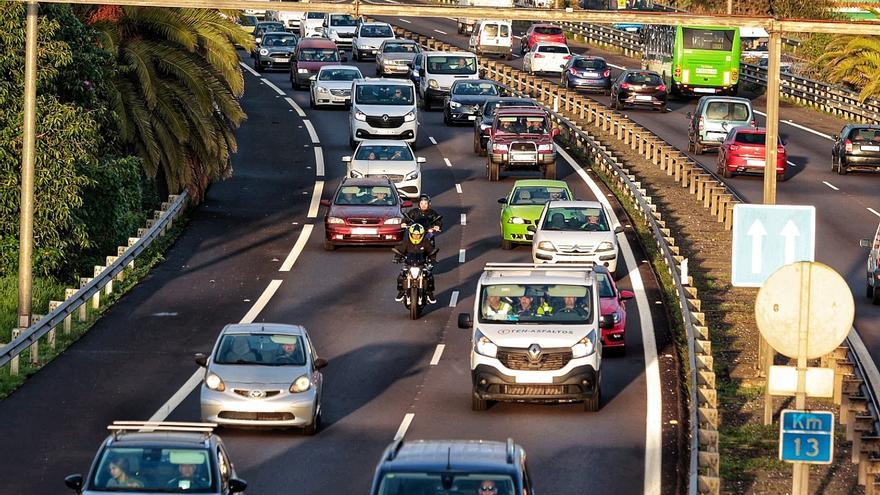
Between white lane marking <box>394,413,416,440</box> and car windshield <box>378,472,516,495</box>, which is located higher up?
car windshield <box>378,472,516,495</box>

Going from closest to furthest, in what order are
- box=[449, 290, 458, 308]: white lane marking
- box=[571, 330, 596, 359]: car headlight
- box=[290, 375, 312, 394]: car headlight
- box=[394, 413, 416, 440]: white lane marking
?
box=[290, 375, 312, 394]: car headlight
box=[394, 413, 416, 440]: white lane marking
box=[571, 330, 596, 359]: car headlight
box=[449, 290, 458, 308]: white lane marking

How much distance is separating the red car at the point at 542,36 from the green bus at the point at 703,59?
1641 cm

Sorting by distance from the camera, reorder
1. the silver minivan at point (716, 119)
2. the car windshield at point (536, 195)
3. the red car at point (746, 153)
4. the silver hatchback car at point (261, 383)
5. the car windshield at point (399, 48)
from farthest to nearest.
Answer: the car windshield at point (399, 48), the silver minivan at point (716, 119), the red car at point (746, 153), the car windshield at point (536, 195), the silver hatchback car at point (261, 383)

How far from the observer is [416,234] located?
3372cm

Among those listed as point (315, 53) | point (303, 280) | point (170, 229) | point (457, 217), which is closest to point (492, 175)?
point (457, 217)

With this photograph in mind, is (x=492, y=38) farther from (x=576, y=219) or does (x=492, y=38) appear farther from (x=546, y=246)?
(x=546, y=246)

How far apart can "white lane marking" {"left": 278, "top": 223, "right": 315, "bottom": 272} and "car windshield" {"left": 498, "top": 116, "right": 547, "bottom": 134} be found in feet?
28.6

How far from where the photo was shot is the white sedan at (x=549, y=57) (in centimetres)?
7906

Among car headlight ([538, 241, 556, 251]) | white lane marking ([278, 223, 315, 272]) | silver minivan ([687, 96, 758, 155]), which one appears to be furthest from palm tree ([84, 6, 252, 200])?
silver minivan ([687, 96, 758, 155])

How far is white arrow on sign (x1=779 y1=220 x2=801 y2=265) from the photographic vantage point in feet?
69.4

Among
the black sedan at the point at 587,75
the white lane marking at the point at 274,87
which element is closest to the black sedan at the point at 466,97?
the black sedan at the point at 587,75

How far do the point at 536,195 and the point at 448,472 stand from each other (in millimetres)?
26650

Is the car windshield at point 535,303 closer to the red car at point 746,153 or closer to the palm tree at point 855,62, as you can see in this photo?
the red car at point 746,153

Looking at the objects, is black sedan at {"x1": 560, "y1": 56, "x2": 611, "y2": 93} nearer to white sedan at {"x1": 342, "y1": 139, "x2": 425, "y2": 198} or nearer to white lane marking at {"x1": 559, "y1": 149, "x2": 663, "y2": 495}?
white sedan at {"x1": 342, "y1": 139, "x2": 425, "y2": 198}
